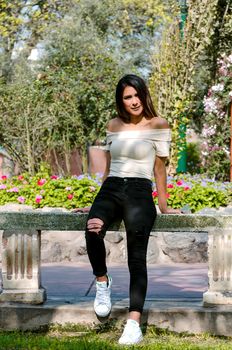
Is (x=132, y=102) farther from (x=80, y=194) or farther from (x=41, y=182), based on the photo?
(x=41, y=182)

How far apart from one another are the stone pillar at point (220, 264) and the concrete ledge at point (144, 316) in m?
0.07

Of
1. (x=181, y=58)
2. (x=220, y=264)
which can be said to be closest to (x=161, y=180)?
(x=220, y=264)

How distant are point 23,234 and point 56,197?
15.1ft

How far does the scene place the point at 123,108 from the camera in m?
5.08

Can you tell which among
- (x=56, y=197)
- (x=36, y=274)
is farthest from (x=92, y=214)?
(x=56, y=197)

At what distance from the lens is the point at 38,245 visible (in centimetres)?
519

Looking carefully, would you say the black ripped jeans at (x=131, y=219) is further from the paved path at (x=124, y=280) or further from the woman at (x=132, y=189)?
the paved path at (x=124, y=280)

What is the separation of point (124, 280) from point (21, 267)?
2060 mm

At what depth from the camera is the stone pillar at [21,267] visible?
17.0 ft

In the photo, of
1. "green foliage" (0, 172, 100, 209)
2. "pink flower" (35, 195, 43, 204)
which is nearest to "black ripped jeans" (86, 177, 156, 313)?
"green foliage" (0, 172, 100, 209)

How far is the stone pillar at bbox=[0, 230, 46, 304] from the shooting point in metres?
5.19

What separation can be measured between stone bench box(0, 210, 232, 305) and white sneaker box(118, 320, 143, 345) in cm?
58

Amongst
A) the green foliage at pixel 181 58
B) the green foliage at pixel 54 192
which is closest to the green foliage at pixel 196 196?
the green foliage at pixel 54 192

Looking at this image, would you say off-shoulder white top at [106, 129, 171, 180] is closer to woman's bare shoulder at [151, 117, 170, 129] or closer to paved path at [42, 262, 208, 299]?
woman's bare shoulder at [151, 117, 170, 129]
